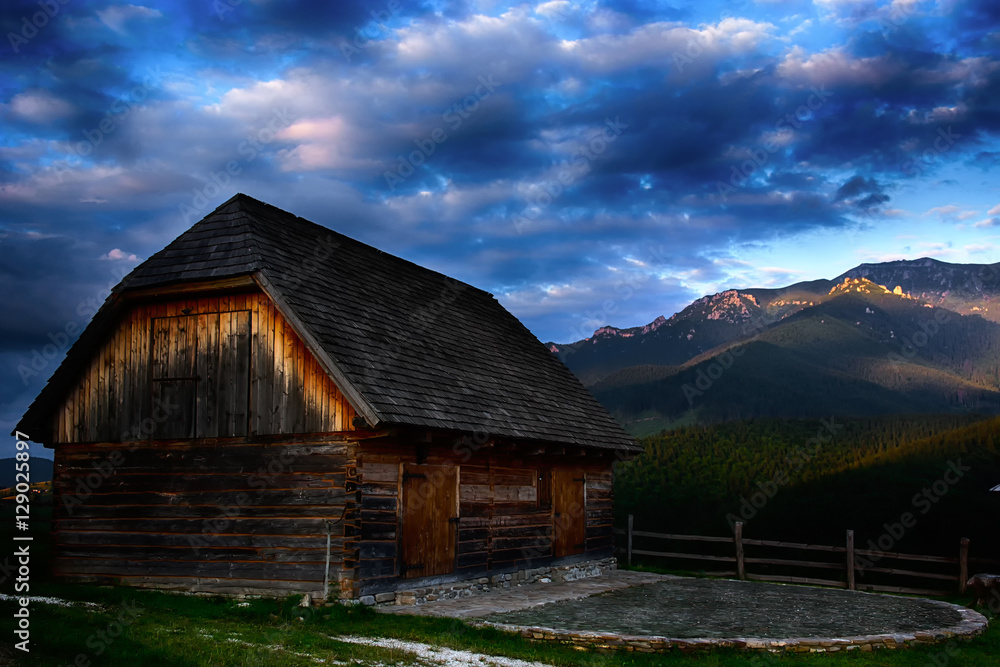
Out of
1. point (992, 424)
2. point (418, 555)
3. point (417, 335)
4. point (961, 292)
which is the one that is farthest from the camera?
point (961, 292)

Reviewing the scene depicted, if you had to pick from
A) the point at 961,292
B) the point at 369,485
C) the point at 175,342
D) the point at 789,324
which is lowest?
the point at 369,485

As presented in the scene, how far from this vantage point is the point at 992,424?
25.4m

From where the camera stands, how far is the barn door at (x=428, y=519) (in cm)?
1334

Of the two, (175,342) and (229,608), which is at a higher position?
(175,342)

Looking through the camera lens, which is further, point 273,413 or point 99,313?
point 99,313

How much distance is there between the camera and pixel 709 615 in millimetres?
12312

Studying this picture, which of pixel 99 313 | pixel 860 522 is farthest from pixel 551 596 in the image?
pixel 860 522

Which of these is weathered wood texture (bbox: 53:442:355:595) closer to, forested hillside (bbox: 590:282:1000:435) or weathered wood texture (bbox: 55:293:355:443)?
weathered wood texture (bbox: 55:293:355:443)

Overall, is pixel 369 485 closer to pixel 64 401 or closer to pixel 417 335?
pixel 417 335

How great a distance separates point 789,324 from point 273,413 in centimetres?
9034

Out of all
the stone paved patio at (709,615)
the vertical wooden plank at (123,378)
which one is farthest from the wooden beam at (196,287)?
the stone paved patio at (709,615)

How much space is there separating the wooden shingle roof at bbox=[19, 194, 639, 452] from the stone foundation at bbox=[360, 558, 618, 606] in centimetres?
280

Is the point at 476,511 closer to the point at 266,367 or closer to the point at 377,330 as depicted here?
the point at 377,330

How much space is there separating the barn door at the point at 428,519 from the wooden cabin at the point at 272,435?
3 cm
